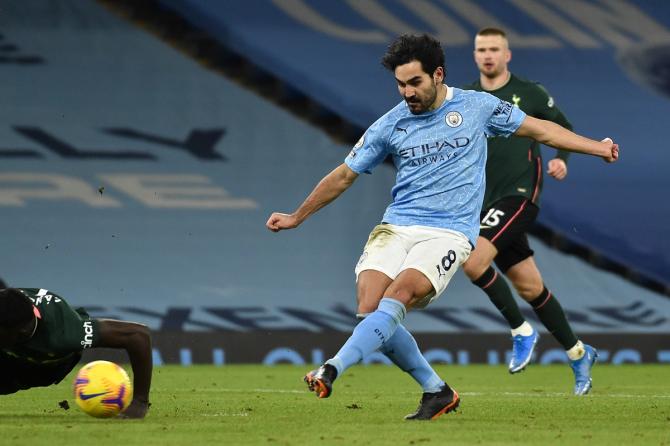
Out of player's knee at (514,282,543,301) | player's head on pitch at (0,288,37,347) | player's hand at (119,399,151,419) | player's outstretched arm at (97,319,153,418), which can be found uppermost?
player's knee at (514,282,543,301)

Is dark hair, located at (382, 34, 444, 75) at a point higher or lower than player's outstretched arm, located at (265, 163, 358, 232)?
higher

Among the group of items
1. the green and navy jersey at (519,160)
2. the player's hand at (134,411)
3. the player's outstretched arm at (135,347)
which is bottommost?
the player's hand at (134,411)

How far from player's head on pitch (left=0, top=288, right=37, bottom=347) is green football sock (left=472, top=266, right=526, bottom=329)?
410cm

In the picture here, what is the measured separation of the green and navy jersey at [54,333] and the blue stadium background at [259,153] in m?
8.01

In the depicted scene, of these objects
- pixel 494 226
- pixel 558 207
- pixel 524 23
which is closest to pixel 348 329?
pixel 558 207

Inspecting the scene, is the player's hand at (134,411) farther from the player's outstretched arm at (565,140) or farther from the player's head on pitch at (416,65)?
the player's outstretched arm at (565,140)

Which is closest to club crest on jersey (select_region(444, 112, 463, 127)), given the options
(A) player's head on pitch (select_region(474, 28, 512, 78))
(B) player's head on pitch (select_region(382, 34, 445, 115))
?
(B) player's head on pitch (select_region(382, 34, 445, 115))

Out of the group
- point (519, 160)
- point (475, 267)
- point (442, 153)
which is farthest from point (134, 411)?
point (519, 160)

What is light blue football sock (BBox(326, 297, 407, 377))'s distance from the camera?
22.1ft

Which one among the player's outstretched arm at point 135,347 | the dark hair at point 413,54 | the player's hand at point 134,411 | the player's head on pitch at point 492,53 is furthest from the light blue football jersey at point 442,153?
the player's head on pitch at point 492,53

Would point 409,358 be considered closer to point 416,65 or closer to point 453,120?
point 453,120

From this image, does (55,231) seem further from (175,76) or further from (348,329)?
(348,329)

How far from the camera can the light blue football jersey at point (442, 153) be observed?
7277 millimetres

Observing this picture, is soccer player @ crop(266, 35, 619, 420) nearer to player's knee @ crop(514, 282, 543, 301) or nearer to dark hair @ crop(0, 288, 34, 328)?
dark hair @ crop(0, 288, 34, 328)
